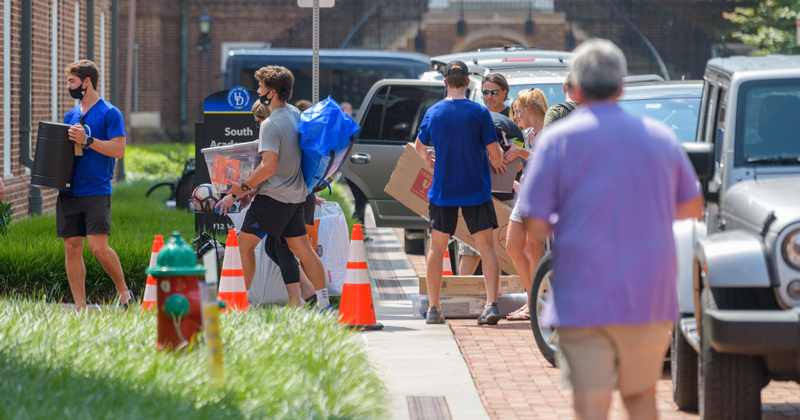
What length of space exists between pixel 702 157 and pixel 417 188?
4401mm

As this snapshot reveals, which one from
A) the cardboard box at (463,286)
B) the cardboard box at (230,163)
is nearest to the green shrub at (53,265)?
the cardboard box at (230,163)

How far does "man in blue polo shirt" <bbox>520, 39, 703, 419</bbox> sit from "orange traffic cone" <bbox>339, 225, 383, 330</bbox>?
4.20m

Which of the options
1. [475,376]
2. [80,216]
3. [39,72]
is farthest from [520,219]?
[39,72]

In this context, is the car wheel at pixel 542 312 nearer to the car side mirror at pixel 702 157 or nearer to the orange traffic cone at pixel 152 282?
the car side mirror at pixel 702 157

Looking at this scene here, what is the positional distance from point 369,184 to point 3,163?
15.8 ft

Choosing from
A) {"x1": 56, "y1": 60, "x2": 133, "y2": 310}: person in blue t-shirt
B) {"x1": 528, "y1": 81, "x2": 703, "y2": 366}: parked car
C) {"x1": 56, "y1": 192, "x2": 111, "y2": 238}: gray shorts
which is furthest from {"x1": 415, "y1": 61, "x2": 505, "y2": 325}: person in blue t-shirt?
{"x1": 56, "y1": 192, "x2": 111, "y2": 238}: gray shorts

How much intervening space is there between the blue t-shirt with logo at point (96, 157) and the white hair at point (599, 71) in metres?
5.17

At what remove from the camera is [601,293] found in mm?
3693

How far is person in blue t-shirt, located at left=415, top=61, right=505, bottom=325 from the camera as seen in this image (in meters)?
8.10

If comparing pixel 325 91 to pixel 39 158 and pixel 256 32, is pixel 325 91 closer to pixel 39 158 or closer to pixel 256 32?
pixel 256 32

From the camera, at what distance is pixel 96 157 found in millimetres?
8219

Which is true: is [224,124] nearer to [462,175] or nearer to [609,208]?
[462,175]

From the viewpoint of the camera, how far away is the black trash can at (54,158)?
26.2ft

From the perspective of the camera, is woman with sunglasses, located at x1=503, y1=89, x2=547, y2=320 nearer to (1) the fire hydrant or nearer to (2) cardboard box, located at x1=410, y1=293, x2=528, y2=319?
(2) cardboard box, located at x1=410, y1=293, x2=528, y2=319
